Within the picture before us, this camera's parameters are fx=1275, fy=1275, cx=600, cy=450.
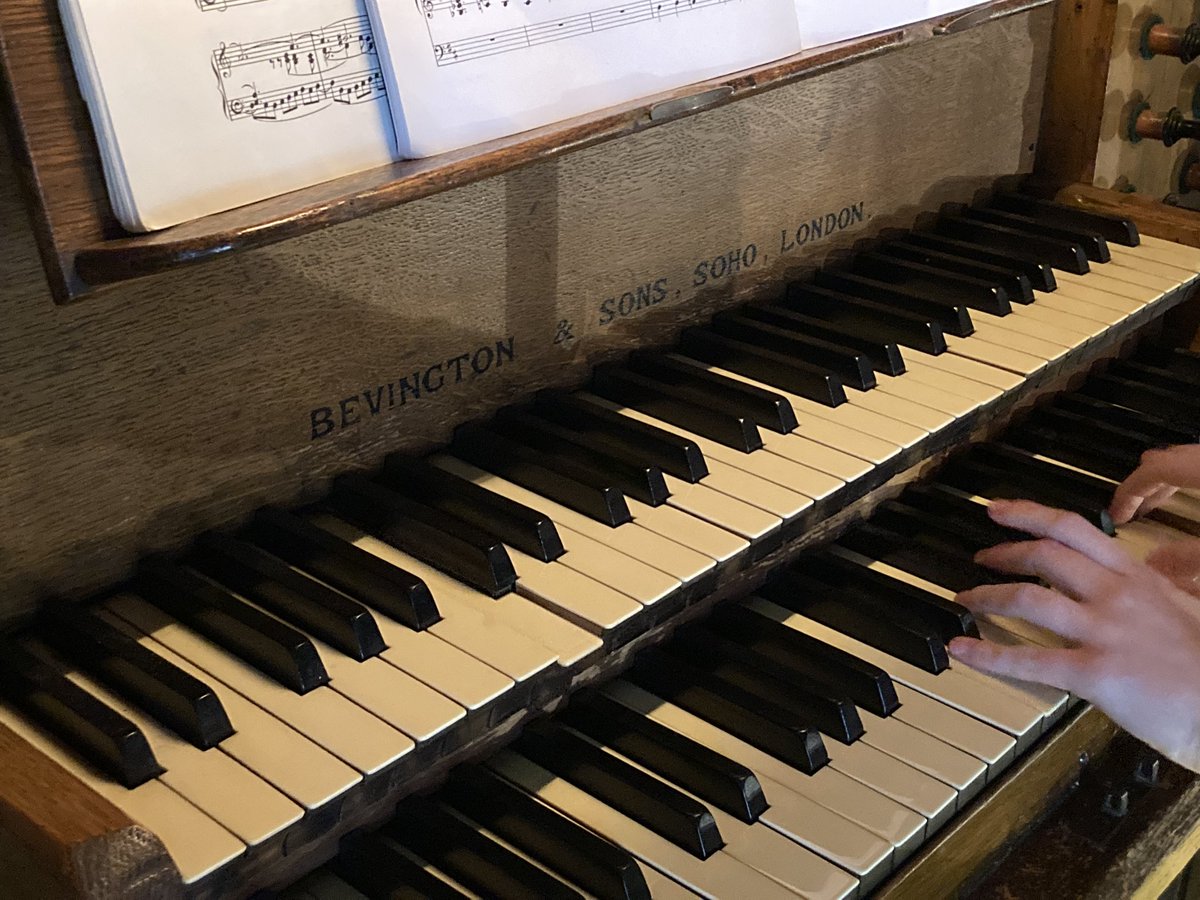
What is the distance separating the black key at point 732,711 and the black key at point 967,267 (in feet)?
2.71

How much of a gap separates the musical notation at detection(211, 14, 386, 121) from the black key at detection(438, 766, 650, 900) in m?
0.62

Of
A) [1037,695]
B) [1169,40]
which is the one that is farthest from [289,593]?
[1169,40]

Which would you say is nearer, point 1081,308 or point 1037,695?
point 1037,695

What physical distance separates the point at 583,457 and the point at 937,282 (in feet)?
2.43

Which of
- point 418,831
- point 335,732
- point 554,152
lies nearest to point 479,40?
point 554,152

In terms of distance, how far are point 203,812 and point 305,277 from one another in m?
0.54

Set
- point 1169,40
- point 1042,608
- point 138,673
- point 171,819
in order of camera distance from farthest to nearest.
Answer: point 1169,40 < point 1042,608 < point 138,673 < point 171,819

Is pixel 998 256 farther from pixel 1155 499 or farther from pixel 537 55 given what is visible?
pixel 537 55

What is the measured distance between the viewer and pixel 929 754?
1.24 metres

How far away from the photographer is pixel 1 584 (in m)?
1.09

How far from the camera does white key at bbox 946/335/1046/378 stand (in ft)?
5.23

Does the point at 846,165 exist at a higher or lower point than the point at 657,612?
higher

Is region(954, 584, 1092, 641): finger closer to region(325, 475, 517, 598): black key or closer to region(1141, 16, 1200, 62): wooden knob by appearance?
region(325, 475, 517, 598): black key

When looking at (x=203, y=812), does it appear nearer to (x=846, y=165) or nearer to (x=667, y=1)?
(x=667, y=1)
